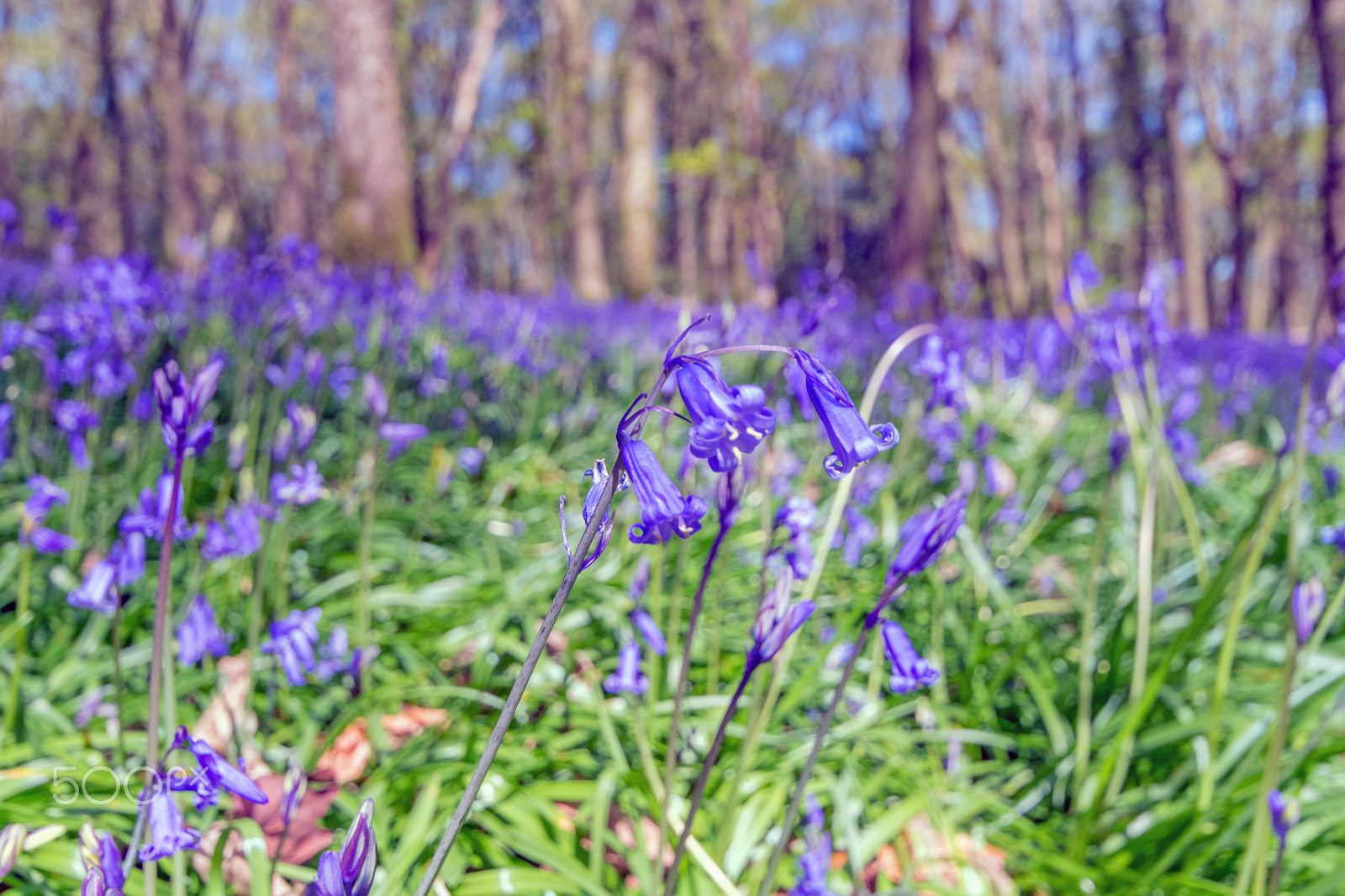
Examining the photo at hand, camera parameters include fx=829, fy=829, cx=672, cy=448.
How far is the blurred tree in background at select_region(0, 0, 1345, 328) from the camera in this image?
927 centimetres

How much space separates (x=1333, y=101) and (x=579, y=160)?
9.38 m

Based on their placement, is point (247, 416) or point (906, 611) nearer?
point (906, 611)

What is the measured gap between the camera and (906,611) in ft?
7.98

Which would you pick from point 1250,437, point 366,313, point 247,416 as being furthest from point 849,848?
point 1250,437

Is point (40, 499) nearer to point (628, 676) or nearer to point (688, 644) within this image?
point (628, 676)

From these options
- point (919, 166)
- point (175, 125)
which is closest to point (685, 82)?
point (919, 166)

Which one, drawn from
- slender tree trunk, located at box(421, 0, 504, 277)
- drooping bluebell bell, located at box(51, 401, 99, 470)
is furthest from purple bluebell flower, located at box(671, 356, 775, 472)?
slender tree trunk, located at box(421, 0, 504, 277)

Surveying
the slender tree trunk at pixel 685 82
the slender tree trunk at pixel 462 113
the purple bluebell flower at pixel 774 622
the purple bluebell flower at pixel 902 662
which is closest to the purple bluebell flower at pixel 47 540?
the purple bluebell flower at pixel 774 622

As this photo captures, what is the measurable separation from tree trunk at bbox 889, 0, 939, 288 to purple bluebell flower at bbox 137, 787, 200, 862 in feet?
30.0

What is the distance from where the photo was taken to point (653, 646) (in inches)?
61.2

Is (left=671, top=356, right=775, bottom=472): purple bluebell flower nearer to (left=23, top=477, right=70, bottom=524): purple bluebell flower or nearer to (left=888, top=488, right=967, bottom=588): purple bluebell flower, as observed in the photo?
(left=888, top=488, right=967, bottom=588): purple bluebell flower

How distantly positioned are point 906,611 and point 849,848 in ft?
3.50

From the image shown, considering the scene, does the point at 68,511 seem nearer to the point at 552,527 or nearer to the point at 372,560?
the point at 372,560

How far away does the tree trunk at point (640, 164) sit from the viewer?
462 inches
